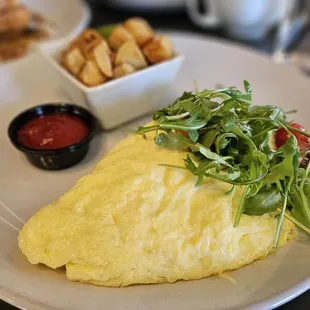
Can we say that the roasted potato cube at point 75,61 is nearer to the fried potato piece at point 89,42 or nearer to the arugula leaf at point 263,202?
the fried potato piece at point 89,42

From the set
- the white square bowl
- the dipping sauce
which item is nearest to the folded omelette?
the dipping sauce

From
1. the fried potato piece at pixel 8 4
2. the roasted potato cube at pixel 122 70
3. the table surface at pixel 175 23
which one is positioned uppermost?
the roasted potato cube at pixel 122 70

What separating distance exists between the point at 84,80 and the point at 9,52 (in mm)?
1433

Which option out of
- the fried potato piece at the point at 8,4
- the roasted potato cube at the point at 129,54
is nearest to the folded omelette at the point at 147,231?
the roasted potato cube at the point at 129,54

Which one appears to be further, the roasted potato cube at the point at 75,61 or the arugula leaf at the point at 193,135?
the roasted potato cube at the point at 75,61

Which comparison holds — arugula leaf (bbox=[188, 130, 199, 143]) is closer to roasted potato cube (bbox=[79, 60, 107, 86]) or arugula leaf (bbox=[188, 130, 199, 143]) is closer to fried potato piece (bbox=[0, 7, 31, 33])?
roasted potato cube (bbox=[79, 60, 107, 86])

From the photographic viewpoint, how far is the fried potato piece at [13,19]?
3928 millimetres

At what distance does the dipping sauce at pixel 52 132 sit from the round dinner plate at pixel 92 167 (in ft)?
0.48

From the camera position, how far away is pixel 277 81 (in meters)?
3.22

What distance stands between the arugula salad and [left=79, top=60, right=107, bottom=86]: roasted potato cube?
64 cm

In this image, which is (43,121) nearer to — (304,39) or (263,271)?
(263,271)

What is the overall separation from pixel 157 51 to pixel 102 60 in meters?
0.35

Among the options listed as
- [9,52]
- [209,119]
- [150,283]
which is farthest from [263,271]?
[9,52]

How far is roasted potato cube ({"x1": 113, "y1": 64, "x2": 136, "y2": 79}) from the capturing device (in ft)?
8.82
